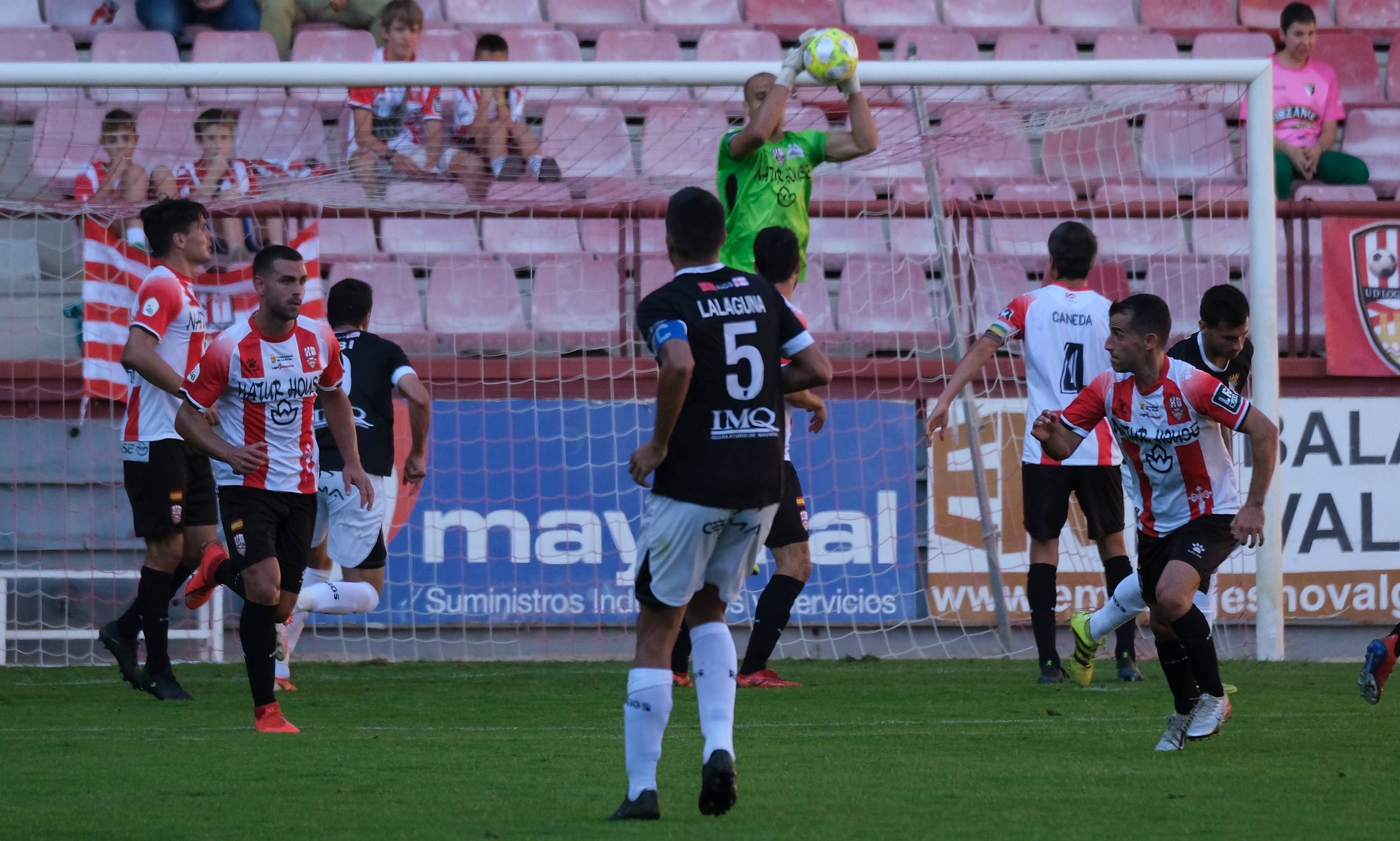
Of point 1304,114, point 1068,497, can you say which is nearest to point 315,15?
point 1304,114

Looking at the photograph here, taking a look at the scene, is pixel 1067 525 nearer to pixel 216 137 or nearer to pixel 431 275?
pixel 431 275

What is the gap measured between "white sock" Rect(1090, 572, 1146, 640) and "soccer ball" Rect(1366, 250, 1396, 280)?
14.3 feet

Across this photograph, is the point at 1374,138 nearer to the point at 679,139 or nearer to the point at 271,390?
the point at 679,139

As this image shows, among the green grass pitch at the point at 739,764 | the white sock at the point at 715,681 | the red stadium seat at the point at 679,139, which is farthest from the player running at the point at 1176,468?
the red stadium seat at the point at 679,139

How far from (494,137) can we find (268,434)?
3.90 meters

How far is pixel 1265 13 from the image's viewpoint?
46.2 ft

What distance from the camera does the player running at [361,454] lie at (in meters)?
7.95

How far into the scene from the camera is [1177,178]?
10820 mm

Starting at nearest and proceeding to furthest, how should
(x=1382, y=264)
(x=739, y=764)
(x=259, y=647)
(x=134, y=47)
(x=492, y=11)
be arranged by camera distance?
(x=739, y=764)
(x=259, y=647)
(x=1382, y=264)
(x=134, y=47)
(x=492, y=11)

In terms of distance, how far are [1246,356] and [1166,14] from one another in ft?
24.1

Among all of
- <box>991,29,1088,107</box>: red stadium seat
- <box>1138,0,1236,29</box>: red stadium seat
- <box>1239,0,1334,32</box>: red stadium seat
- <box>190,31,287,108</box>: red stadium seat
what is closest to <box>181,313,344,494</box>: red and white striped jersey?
<box>190,31,287,108</box>: red stadium seat

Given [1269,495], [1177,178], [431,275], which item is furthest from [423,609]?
[1177,178]

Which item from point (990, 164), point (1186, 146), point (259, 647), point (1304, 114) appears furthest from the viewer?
point (1304, 114)

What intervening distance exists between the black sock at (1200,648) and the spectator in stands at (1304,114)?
7.25m
